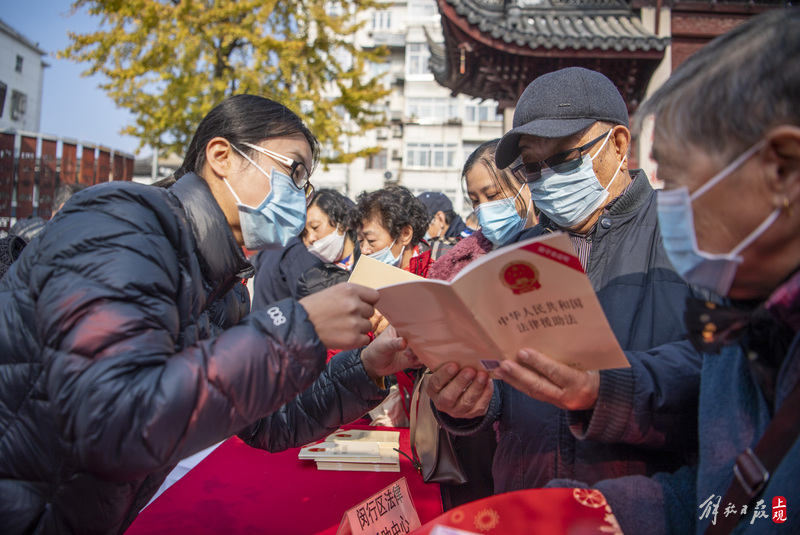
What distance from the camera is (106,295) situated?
3.50ft

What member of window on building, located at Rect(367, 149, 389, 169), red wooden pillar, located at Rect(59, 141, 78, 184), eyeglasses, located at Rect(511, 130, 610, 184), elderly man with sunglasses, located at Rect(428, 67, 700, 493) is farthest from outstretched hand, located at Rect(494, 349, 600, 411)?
window on building, located at Rect(367, 149, 389, 169)

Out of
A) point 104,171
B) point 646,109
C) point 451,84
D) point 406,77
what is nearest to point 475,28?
point 451,84

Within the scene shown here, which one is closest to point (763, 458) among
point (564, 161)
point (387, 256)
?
point (564, 161)

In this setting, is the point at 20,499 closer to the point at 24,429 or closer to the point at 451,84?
the point at 24,429

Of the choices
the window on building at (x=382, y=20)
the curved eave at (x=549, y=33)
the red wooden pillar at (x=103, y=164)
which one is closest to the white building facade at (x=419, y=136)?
the window on building at (x=382, y=20)

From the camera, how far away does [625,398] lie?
1.24 metres

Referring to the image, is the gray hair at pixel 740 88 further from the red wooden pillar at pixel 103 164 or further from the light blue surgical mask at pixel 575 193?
the red wooden pillar at pixel 103 164

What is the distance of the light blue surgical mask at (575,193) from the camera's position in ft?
5.92

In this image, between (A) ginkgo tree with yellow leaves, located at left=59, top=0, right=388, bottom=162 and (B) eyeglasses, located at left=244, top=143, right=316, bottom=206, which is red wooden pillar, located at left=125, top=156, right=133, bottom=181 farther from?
(B) eyeglasses, located at left=244, top=143, right=316, bottom=206

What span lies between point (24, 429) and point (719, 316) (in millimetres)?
1463

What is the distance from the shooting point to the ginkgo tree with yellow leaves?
32.8 feet

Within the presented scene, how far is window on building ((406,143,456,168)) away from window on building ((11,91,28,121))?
907 inches

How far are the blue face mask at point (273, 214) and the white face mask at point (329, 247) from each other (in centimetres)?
249

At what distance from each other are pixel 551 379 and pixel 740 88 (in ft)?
2.25
